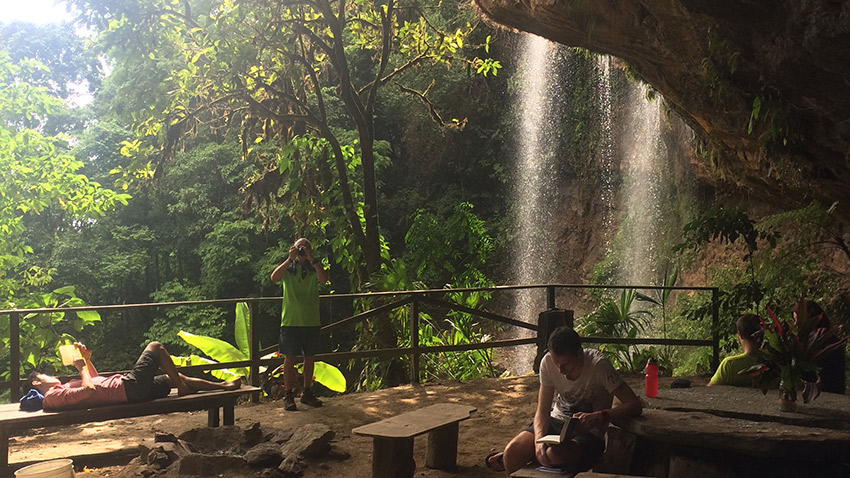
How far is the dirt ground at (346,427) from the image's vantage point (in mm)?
5754

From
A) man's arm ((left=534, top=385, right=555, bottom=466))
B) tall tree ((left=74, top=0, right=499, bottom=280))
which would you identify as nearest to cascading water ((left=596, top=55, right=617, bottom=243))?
tall tree ((left=74, top=0, right=499, bottom=280))

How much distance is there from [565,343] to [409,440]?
143 cm

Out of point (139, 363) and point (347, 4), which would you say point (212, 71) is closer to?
point (347, 4)

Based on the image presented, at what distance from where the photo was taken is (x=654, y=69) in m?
8.16

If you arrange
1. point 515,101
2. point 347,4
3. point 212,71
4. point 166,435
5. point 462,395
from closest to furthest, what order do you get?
point 166,435 → point 462,395 → point 212,71 → point 347,4 → point 515,101

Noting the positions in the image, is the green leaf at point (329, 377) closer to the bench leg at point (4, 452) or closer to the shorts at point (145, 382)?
the shorts at point (145, 382)

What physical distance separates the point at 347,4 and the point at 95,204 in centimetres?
640

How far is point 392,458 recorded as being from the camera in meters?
4.96

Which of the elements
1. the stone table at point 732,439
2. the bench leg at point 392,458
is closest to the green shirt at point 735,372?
the stone table at point 732,439

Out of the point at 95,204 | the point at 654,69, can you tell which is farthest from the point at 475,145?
the point at 654,69

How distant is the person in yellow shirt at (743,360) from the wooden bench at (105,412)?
3.98 m

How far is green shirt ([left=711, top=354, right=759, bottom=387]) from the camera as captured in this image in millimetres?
5387

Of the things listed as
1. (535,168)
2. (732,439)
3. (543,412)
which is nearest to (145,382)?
(543,412)

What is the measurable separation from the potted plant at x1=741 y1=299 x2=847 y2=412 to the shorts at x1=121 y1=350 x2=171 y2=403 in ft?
14.4
